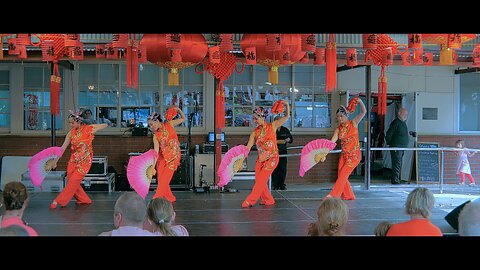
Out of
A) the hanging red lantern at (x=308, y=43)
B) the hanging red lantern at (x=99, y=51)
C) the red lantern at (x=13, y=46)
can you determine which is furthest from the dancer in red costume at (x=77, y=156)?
the hanging red lantern at (x=308, y=43)

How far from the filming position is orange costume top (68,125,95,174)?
8.99 metres

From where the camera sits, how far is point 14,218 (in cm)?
351

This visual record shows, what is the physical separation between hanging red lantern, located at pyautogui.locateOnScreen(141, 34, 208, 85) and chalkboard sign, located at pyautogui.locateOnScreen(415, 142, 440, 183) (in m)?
6.74

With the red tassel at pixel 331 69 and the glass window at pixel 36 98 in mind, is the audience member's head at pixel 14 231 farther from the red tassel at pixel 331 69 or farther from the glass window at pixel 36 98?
the glass window at pixel 36 98

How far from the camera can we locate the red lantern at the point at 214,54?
28.1ft

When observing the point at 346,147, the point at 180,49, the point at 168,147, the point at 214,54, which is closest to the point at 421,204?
the point at 180,49

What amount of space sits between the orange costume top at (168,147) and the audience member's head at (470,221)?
602 centimetres

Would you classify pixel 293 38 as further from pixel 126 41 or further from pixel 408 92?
pixel 408 92

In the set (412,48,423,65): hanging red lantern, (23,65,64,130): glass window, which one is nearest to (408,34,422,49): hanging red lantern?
(412,48,423,65): hanging red lantern

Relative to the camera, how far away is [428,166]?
12.9 meters

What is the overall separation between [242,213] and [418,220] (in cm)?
482
